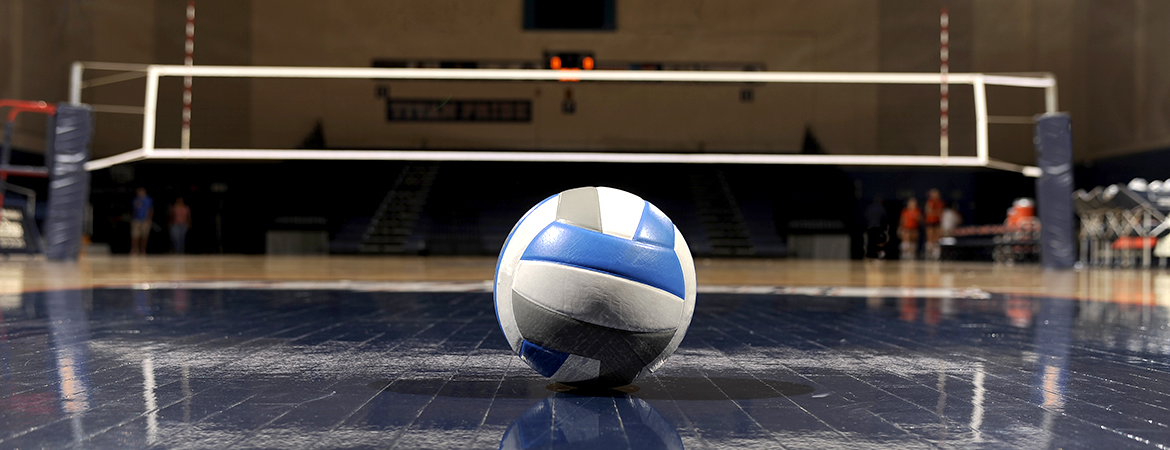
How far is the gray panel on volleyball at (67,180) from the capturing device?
420 inches

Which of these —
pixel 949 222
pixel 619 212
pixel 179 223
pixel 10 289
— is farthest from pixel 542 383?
pixel 949 222

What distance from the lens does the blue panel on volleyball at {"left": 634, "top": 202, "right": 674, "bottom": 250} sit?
230 centimetres

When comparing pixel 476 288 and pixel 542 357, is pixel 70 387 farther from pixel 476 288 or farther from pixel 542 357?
pixel 476 288

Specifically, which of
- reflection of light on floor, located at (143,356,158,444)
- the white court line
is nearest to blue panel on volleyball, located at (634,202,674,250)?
reflection of light on floor, located at (143,356,158,444)

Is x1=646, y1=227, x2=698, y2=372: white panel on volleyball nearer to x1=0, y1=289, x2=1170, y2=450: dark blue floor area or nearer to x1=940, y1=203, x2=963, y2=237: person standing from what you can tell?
x1=0, y1=289, x2=1170, y2=450: dark blue floor area

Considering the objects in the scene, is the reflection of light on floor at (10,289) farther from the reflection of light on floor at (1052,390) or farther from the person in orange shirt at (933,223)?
the person in orange shirt at (933,223)

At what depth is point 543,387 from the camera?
234 centimetres

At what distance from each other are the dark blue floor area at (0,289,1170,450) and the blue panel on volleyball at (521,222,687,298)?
32 centimetres

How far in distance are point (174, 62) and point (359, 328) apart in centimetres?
1740

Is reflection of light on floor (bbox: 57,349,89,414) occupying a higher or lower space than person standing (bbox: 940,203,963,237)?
lower

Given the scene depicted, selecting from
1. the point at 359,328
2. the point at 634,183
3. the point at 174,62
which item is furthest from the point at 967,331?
the point at 174,62

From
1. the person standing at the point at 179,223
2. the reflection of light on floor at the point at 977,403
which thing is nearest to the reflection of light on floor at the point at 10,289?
the reflection of light on floor at the point at 977,403

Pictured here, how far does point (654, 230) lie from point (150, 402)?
4.55 feet

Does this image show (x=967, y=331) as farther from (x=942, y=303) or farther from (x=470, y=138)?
(x=470, y=138)
